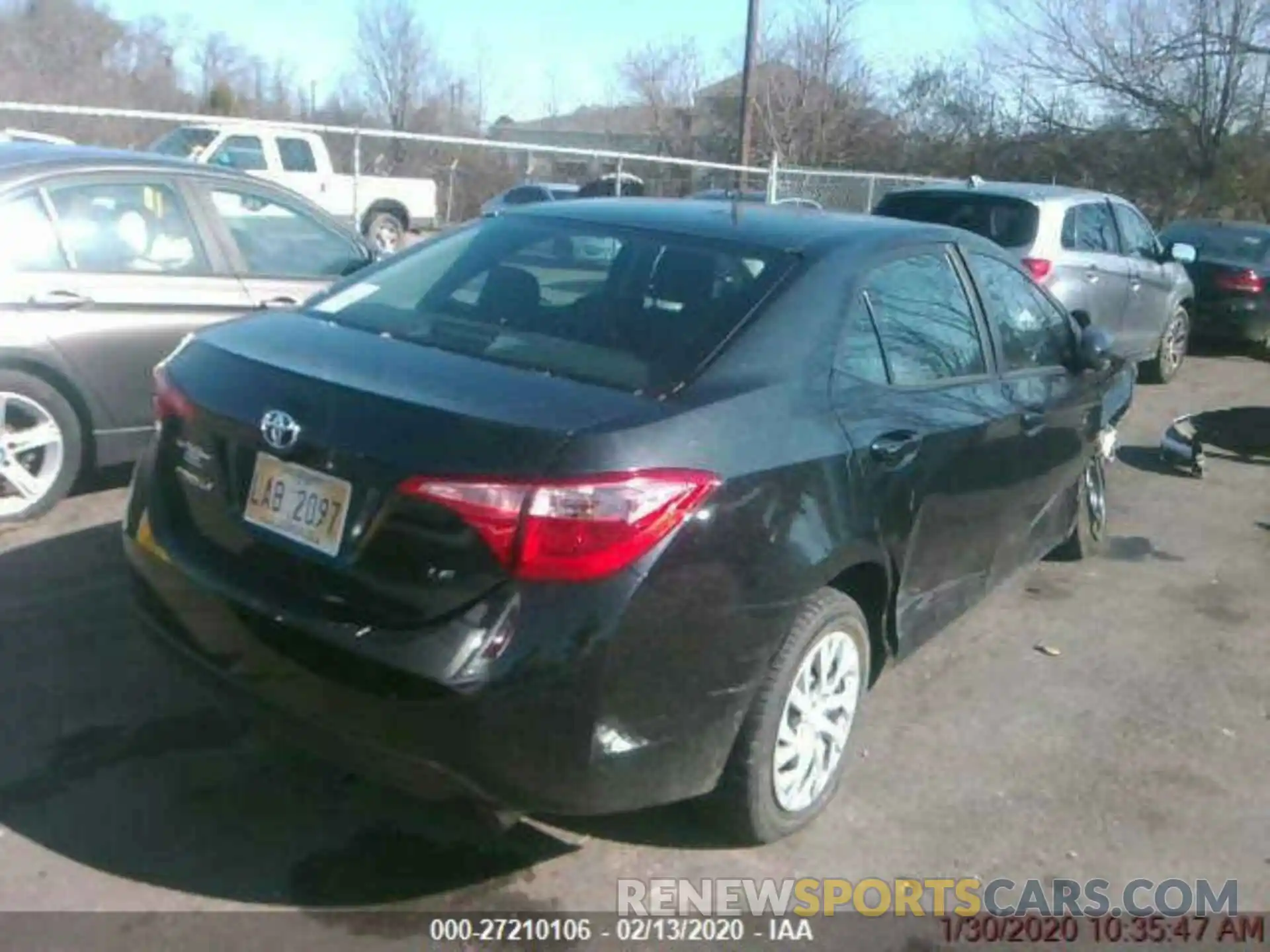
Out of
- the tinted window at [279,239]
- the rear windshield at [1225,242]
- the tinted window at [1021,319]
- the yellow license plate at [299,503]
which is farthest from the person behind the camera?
the rear windshield at [1225,242]

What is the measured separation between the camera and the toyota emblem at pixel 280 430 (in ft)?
9.77

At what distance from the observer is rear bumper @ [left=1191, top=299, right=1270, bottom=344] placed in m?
14.1

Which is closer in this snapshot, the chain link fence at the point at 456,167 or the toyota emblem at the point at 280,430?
the toyota emblem at the point at 280,430

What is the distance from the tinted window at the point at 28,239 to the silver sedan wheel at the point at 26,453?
0.56 meters

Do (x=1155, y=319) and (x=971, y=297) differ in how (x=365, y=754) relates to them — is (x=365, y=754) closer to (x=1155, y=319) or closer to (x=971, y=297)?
(x=971, y=297)

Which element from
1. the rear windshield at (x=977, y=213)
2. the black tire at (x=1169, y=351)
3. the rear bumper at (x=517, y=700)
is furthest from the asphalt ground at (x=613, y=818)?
the black tire at (x=1169, y=351)

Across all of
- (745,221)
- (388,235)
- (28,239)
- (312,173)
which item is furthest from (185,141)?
(745,221)

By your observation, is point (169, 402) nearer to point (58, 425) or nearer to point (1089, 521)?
point (58, 425)

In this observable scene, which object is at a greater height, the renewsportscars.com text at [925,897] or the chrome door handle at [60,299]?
the chrome door handle at [60,299]

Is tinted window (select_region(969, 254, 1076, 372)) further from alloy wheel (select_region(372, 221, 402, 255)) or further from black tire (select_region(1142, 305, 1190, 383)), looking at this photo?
alloy wheel (select_region(372, 221, 402, 255))

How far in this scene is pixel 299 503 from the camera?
117 inches

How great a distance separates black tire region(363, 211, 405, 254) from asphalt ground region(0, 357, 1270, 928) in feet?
55.1

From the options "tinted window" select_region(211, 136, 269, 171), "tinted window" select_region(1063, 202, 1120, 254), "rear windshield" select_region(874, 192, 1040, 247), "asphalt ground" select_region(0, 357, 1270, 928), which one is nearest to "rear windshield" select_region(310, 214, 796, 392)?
"asphalt ground" select_region(0, 357, 1270, 928)

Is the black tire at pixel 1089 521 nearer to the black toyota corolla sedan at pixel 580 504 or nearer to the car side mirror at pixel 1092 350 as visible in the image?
the car side mirror at pixel 1092 350
